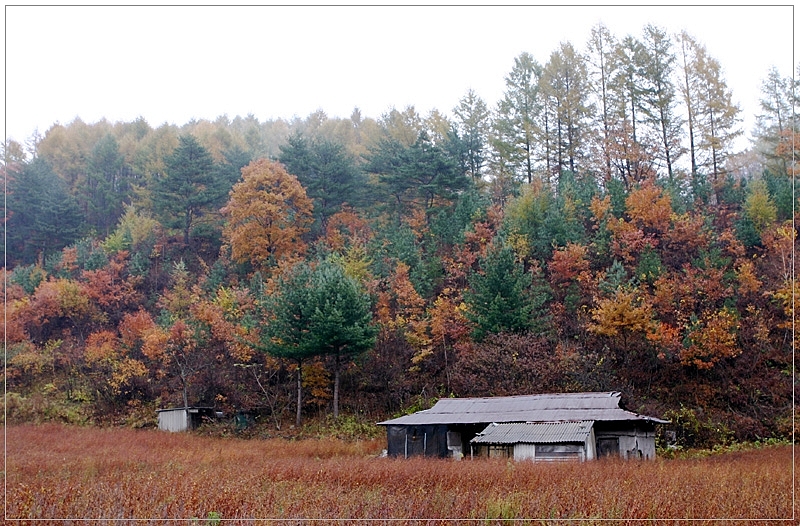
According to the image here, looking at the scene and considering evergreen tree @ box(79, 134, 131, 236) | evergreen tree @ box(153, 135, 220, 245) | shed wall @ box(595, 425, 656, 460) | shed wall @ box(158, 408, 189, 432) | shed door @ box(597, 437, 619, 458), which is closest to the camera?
shed wall @ box(595, 425, 656, 460)

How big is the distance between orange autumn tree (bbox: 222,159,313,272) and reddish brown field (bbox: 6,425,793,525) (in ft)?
86.4

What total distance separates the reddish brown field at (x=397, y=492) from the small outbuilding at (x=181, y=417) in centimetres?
1300

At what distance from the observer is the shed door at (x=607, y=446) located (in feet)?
77.5

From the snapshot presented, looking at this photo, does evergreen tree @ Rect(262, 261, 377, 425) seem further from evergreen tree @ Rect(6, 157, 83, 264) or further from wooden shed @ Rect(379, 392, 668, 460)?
evergreen tree @ Rect(6, 157, 83, 264)

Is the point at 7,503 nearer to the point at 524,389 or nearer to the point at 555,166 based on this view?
the point at 524,389

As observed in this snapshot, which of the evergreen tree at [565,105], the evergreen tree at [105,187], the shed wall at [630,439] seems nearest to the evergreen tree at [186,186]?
the evergreen tree at [105,187]

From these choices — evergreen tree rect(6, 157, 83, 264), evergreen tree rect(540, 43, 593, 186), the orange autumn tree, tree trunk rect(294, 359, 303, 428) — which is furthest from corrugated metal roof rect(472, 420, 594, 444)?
evergreen tree rect(6, 157, 83, 264)

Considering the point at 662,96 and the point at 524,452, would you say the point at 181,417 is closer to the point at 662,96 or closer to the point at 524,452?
the point at 524,452

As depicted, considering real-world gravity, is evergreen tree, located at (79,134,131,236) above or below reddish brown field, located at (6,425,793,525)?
above

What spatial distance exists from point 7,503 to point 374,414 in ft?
81.2

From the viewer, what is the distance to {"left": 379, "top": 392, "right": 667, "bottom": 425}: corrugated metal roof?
2372 cm

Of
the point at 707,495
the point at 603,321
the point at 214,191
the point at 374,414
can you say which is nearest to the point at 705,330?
the point at 603,321

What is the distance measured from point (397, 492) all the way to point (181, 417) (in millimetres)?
24383

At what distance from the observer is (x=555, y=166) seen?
50.1 meters
